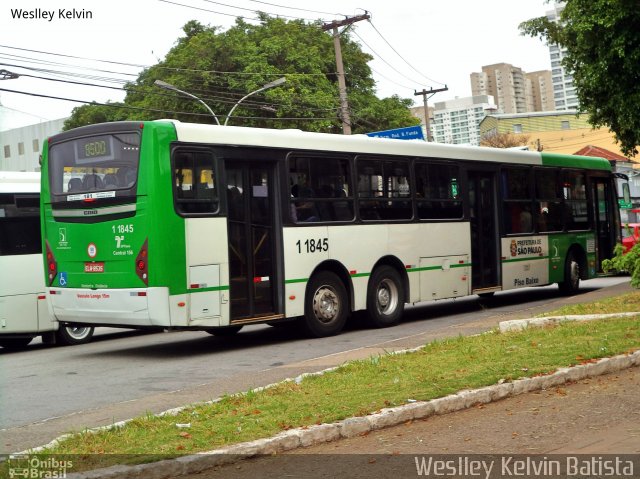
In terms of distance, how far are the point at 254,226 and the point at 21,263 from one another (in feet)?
14.9

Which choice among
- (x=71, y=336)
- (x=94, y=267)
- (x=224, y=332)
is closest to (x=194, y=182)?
(x=94, y=267)

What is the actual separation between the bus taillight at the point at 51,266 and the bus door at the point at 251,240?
263 centimetres

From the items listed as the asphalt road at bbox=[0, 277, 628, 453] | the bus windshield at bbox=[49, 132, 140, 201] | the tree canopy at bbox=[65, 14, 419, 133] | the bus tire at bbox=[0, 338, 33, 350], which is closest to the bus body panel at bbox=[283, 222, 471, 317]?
the asphalt road at bbox=[0, 277, 628, 453]

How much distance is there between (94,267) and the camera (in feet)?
43.1

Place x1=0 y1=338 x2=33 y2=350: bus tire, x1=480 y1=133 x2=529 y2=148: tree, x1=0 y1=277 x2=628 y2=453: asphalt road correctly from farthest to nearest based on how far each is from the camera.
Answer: x1=480 y1=133 x2=529 y2=148: tree, x1=0 y1=338 x2=33 y2=350: bus tire, x1=0 y1=277 x2=628 y2=453: asphalt road

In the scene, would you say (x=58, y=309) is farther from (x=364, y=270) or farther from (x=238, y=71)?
(x=238, y=71)

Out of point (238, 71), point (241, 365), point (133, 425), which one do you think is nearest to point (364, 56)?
point (238, 71)

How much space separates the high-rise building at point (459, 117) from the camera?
494 feet

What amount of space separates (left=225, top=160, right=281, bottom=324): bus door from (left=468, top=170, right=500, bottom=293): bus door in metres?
5.71

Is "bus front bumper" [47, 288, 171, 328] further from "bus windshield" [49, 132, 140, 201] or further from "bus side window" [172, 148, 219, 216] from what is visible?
"bus windshield" [49, 132, 140, 201]

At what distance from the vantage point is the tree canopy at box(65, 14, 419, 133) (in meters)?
45.9

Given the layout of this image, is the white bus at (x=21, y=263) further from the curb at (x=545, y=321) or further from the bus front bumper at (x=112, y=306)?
the curb at (x=545, y=321)

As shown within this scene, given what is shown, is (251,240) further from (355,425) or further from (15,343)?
(355,425)

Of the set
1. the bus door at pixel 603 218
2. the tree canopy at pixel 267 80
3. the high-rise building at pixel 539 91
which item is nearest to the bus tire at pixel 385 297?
the bus door at pixel 603 218
